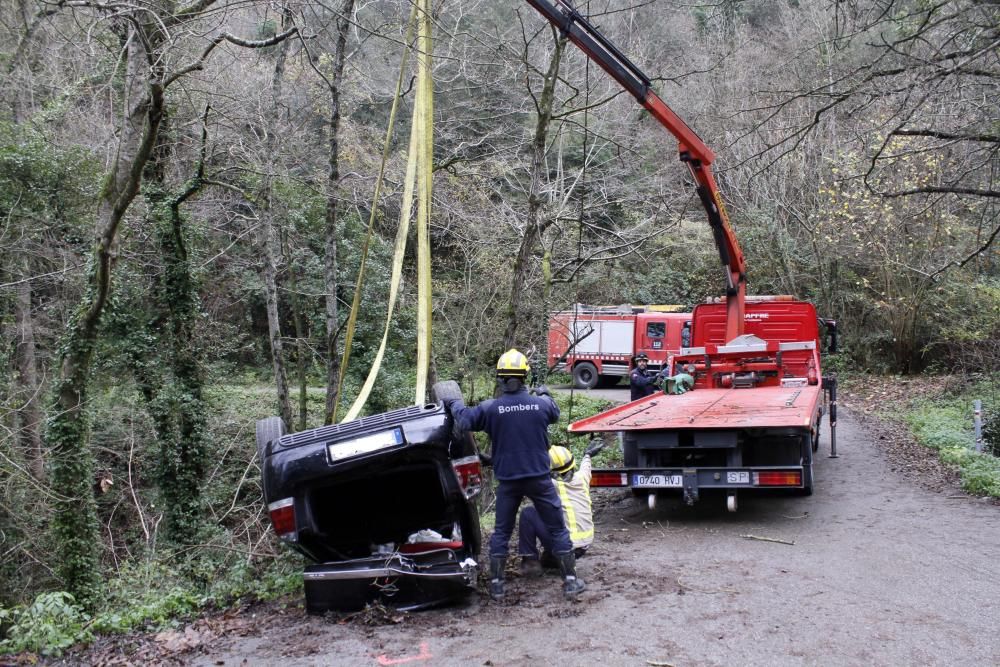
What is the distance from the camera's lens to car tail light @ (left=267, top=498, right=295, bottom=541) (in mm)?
5465

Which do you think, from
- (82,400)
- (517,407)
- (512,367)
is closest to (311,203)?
(82,400)

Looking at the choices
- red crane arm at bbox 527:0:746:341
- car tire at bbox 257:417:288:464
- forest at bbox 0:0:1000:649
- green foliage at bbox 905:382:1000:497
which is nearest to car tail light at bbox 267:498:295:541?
car tire at bbox 257:417:288:464

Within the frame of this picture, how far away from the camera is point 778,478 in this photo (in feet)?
27.0

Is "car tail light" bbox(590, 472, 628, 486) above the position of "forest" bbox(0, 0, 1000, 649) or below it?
below

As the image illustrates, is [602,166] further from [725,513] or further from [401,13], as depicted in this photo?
[725,513]

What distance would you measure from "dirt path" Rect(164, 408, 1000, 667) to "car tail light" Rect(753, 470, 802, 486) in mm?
486

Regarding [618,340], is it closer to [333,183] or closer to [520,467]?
[333,183]

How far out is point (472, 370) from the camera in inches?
751

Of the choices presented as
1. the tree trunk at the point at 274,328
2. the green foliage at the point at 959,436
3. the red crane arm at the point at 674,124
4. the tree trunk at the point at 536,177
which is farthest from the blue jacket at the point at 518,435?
the tree trunk at the point at 274,328

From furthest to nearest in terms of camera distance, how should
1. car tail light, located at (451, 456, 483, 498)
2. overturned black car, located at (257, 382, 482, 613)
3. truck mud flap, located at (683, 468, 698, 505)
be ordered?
truck mud flap, located at (683, 468, 698, 505), car tail light, located at (451, 456, 483, 498), overturned black car, located at (257, 382, 482, 613)

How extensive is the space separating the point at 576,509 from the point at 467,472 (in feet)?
4.85

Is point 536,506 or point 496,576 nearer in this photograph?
point 496,576

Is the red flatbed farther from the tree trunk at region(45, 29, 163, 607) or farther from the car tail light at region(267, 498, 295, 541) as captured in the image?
the tree trunk at region(45, 29, 163, 607)

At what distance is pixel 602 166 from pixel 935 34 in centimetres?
811
